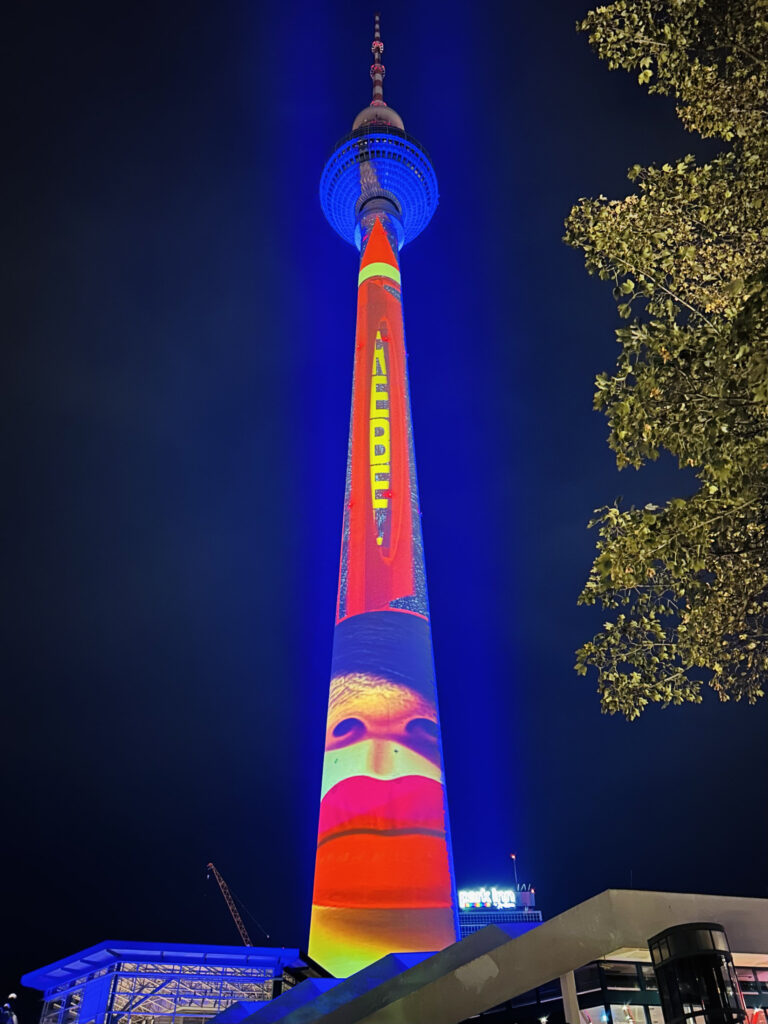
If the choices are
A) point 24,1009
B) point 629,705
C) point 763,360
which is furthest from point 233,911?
point 763,360

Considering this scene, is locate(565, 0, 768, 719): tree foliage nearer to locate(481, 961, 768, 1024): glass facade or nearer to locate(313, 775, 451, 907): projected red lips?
locate(481, 961, 768, 1024): glass facade

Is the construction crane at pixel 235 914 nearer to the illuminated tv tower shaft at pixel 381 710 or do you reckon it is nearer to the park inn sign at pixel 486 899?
the park inn sign at pixel 486 899

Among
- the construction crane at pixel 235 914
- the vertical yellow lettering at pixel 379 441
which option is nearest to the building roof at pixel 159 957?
the vertical yellow lettering at pixel 379 441

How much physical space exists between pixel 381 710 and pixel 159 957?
1394 centimetres

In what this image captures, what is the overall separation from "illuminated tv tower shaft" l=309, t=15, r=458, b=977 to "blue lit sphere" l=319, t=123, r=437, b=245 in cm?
488

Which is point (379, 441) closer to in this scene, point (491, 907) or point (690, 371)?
point (491, 907)

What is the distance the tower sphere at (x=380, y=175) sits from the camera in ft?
182

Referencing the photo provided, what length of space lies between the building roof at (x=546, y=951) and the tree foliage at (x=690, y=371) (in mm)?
3319

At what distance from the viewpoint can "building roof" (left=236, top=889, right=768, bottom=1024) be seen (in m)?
12.1

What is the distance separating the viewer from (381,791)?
33.1 metres


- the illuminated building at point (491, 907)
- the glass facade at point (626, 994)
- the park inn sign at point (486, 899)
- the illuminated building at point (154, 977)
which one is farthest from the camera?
the park inn sign at point (486, 899)

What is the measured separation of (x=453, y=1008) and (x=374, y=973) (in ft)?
21.1

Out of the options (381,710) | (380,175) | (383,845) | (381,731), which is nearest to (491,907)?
(383,845)

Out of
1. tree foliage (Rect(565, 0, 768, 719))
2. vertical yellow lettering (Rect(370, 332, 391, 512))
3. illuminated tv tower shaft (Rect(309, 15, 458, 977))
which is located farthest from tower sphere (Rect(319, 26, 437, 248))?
tree foliage (Rect(565, 0, 768, 719))
